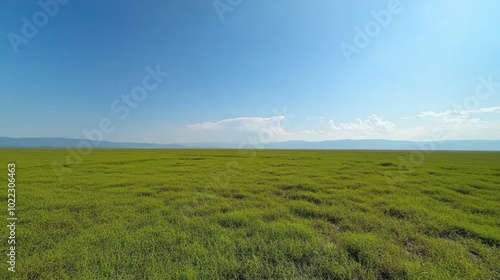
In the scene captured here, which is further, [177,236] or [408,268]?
[177,236]

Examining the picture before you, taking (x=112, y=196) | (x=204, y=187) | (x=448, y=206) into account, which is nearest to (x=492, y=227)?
(x=448, y=206)

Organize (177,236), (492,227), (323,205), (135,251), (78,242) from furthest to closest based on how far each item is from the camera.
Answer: (323,205) → (492,227) → (177,236) → (78,242) → (135,251)

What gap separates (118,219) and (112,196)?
10.0 feet

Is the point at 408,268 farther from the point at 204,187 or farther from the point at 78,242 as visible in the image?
the point at 204,187

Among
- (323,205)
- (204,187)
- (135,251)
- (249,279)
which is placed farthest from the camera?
(204,187)

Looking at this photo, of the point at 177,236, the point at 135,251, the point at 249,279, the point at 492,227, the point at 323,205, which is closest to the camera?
the point at 249,279

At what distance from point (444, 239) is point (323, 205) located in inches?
128

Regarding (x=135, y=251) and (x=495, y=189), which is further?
(x=495, y=189)

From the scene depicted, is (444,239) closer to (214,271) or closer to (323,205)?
(323,205)

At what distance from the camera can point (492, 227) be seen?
5.81 m

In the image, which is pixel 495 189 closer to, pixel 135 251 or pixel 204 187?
pixel 204 187

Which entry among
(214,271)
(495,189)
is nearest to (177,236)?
(214,271)

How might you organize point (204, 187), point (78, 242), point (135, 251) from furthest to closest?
point (204, 187), point (78, 242), point (135, 251)

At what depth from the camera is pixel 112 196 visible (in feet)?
27.8
